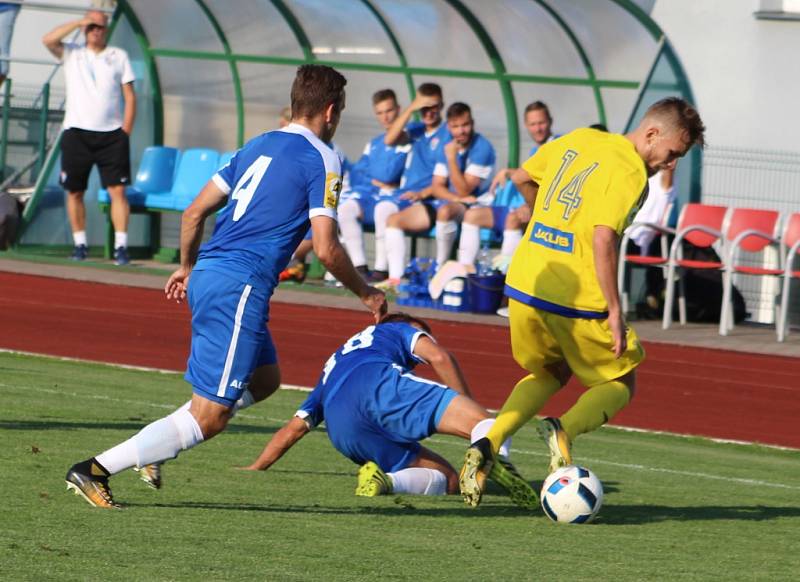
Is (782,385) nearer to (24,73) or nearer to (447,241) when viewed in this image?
(447,241)

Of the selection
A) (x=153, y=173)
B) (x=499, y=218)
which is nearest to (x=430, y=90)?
(x=499, y=218)

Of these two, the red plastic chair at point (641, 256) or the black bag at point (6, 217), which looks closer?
the black bag at point (6, 217)

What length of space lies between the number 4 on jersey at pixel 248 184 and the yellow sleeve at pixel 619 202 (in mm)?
1426

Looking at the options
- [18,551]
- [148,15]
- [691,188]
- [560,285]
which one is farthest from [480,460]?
[148,15]

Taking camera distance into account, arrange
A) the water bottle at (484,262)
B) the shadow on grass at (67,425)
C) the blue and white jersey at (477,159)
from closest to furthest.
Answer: the shadow on grass at (67,425) → the water bottle at (484,262) → the blue and white jersey at (477,159)

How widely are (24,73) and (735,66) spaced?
11783 millimetres

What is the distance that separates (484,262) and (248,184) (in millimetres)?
10864

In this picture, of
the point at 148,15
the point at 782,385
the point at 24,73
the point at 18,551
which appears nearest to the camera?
the point at 18,551

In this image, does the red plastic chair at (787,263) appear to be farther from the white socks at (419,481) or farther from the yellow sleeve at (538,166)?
the white socks at (419,481)

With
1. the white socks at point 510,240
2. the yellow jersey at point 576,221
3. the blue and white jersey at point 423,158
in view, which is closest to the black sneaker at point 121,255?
the blue and white jersey at point 423,158

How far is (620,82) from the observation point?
65.1ft

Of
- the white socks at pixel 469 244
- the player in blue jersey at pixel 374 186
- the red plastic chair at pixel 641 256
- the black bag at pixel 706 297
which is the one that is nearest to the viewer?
the red plastic chair at pixel 641 256

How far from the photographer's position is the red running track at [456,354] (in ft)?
39.2

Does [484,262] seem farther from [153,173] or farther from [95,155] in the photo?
[153,173]
